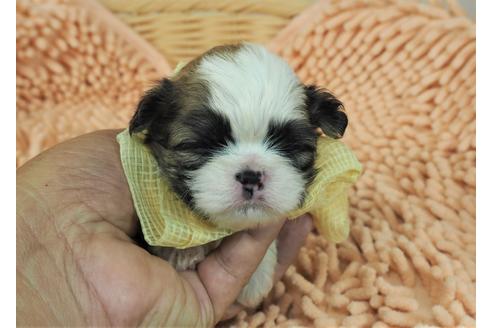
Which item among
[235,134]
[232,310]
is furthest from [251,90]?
[232,310]

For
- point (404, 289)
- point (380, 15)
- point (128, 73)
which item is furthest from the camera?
point (128, 73)

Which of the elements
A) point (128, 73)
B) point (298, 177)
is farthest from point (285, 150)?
point (128, 73)

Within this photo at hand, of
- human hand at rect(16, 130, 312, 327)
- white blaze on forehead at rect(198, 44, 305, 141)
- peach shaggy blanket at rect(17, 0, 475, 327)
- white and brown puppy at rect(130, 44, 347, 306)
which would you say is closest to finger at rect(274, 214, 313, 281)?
peach shaggy blanket at rect(17, 0, 475, 327)

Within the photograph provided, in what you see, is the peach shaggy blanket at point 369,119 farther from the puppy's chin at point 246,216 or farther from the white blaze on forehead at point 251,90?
→ the white blaze on forehead at point 251,90

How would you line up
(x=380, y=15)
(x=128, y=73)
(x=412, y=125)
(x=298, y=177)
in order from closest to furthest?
(x=298, y=177)
(x=412, y=125)
(x=380, y=15)
(x=128, y=73)

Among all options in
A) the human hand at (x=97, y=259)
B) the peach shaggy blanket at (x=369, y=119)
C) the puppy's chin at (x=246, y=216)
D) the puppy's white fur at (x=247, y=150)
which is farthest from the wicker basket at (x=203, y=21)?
the puppy's chin at (x=246, y=216)

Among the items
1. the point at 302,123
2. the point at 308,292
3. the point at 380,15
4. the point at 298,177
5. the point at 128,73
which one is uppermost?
the point at 380,15

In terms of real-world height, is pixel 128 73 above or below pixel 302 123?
below

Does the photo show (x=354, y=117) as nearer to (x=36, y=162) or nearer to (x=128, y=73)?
(x=128, y=73)
